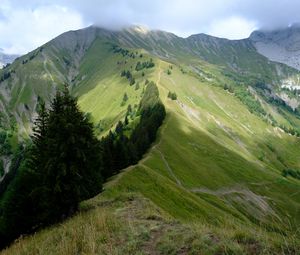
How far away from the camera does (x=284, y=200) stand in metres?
131

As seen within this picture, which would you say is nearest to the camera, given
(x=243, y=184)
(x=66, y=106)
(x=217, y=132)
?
(x=66, y=106)

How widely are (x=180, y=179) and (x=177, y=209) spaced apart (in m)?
41.3

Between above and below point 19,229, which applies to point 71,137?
above

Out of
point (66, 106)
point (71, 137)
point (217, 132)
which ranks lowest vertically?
point (217, 132)

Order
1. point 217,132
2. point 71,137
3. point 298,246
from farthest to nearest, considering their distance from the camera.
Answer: point 217,132
point 71,137
point 298,246

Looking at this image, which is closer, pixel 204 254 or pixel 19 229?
pixel 204 254

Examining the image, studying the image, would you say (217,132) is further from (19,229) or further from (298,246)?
(298,246)

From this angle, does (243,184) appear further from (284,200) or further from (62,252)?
(62,252)

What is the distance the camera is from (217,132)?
200 m

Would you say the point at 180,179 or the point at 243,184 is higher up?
the point at 180,179

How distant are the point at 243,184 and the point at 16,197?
336 ft

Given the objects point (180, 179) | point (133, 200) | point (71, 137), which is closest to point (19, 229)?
point (71, 137)

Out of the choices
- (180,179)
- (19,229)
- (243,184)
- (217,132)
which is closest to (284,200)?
(243,184)

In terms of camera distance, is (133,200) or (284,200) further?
(284,200)
